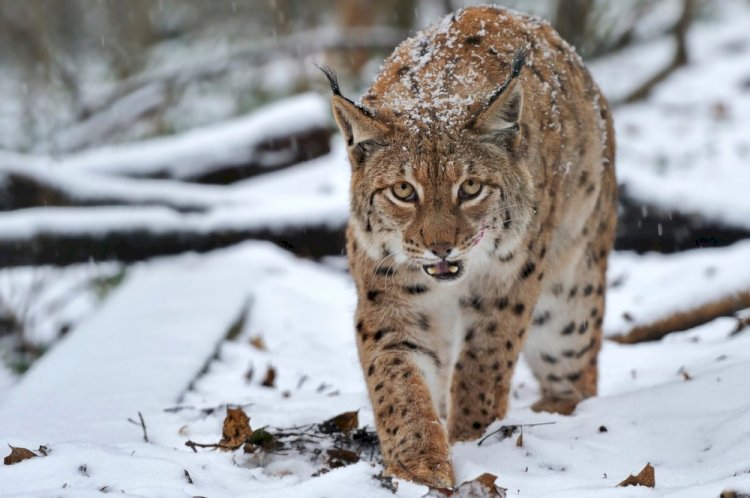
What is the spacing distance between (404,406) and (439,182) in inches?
31.5

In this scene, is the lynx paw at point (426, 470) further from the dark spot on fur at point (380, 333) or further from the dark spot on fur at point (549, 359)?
the dark spot on fur at point (549, 359)

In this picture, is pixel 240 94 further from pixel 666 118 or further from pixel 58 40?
pixel 666 118

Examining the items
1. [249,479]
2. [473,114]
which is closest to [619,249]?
[473,114]

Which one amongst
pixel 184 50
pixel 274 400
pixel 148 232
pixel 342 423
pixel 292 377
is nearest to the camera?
pixel 342 423

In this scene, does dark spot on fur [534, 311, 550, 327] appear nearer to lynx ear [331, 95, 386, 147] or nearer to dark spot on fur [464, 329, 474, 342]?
dark spot on fur [464, 329, 474, 342]

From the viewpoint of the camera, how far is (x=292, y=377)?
5.28 m

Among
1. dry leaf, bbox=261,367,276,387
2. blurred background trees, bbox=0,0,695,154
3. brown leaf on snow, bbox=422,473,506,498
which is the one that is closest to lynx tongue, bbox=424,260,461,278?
brown leaf on snow, bbox=422,473,506,498

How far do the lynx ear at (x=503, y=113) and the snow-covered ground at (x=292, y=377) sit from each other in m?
1.10

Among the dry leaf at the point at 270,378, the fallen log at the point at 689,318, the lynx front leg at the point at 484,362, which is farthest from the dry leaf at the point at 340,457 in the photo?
the fallen log at the point at 689,318

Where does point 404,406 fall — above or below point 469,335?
below

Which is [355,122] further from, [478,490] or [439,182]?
[478,490]

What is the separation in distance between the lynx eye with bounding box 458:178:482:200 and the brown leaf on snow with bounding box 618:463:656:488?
1.16 metres

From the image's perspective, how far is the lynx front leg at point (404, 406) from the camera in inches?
129

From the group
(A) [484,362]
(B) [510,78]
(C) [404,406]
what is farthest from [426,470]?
(B) [510,78]
